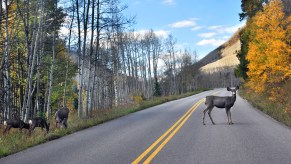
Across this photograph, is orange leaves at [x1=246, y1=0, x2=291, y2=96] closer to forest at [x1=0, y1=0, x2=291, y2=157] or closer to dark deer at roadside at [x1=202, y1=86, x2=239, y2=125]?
forest at [x1=0, y1=0, x2=291, y2=157]

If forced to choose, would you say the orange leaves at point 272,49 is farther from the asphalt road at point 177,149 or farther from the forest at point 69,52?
the asphalt road at point 177,149

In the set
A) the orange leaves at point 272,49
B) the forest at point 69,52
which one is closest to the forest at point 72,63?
the forest at point 69,52

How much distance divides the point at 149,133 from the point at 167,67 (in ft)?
239

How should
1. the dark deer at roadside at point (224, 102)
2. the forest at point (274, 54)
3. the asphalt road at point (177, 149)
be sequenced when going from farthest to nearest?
the forest at point (274, 54) → the dark deer at roadside at point (224, 102) → the asphalt road at point (177, 149)

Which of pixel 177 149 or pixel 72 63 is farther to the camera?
pixel 72 63

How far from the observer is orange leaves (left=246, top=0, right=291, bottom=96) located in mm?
19750

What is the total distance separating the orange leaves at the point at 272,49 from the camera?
19750mm

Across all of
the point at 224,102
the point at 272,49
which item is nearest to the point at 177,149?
the point at 224,102

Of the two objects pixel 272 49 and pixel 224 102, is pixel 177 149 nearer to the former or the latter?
pixel 224 102

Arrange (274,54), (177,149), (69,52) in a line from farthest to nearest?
(69,52)
(274,54)
(177,149)

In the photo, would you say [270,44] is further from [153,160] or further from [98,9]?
[153,160]

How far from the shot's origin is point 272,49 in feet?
68.4

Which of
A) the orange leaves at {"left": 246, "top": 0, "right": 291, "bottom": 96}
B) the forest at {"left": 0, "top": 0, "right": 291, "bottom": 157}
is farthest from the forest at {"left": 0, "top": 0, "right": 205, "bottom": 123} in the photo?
the orange leaves at {"left": 246, "top": 0, "right": 291, "bottom": 96}

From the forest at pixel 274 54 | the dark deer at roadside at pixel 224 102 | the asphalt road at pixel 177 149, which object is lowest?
the asphalt road at pixel 177 149
